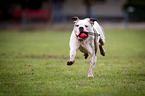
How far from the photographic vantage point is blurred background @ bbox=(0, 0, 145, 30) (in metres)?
32.8

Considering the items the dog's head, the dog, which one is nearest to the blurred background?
the dog

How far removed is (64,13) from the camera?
113 feet

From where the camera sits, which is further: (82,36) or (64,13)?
(64,13)

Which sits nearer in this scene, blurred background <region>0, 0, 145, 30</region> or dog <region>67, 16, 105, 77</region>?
dog <region>67, 16, 105, 77</region>

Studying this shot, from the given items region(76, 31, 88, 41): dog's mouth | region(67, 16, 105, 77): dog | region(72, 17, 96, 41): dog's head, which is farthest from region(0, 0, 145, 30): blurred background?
Answer: region(76, 31, 88, 41): dog's mouth

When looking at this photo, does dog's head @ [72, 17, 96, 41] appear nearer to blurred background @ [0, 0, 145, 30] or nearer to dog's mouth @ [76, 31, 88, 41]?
dog's mouth @ [76, 31, 88, 41]

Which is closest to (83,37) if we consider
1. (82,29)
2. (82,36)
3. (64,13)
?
(82,36)

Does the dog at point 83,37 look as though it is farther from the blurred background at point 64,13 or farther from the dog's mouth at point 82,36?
the blurred background at point 64,13

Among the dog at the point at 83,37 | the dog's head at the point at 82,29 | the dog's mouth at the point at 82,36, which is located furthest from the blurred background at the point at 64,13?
the dog's mouth at the point at 82,36

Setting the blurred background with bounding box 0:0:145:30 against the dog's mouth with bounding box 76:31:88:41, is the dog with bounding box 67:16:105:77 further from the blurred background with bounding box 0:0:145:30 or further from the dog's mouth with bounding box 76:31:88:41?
the blurred background with bounding box 0:0:145:30

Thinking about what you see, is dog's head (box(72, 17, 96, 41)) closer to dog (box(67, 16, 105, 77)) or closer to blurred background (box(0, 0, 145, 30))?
dog (box(67, 16, 105, 77))

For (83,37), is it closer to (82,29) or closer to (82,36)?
(82,36)

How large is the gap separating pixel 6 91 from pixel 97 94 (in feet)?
6.91

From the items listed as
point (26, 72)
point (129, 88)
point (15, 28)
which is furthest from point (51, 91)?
point (15, 28)
